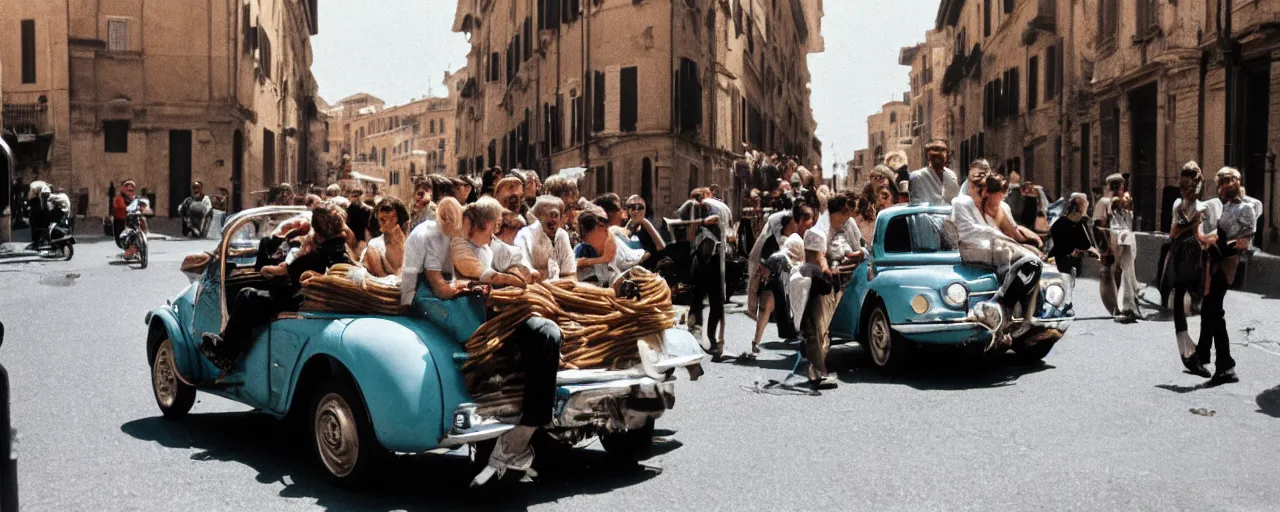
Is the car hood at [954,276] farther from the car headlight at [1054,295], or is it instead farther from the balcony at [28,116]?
the balcony at [28,116]

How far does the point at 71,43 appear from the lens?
141 feet

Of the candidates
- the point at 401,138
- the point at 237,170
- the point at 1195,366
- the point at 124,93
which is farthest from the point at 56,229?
the point at 401,138

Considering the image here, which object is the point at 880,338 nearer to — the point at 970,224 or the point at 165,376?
the point at 970,224

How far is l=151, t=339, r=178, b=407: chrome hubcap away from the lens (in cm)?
851

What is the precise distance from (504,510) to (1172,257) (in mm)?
6926

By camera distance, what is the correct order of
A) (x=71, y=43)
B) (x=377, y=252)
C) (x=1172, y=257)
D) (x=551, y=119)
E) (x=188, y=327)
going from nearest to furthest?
(x=377, y=252), (x=188, y=327), (x=1172, y=257), (x=551, y=119), (x=71, y=43)

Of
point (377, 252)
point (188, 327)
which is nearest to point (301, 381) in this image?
point (377, 252)

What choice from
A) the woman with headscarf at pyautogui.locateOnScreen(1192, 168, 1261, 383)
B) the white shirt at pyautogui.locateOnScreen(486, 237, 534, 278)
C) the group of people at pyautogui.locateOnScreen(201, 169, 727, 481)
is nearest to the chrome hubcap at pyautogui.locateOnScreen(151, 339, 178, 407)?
the group of people at pyautogui.locateOnScreen(201, 169, 727, 481)

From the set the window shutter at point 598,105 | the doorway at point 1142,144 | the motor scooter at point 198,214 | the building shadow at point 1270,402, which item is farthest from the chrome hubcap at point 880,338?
the motor scooter at point 198,214

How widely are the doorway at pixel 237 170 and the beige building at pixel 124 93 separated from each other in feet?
0.34

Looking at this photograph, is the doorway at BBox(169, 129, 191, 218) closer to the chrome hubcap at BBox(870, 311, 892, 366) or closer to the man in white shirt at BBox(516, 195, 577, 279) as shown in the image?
the chrome hubcap at BBox(870, 311, 892, 366)

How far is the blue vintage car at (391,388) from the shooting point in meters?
6.12

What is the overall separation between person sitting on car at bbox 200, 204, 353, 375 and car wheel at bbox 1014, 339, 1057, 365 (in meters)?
6.27

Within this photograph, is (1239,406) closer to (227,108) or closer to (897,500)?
(897,500)
